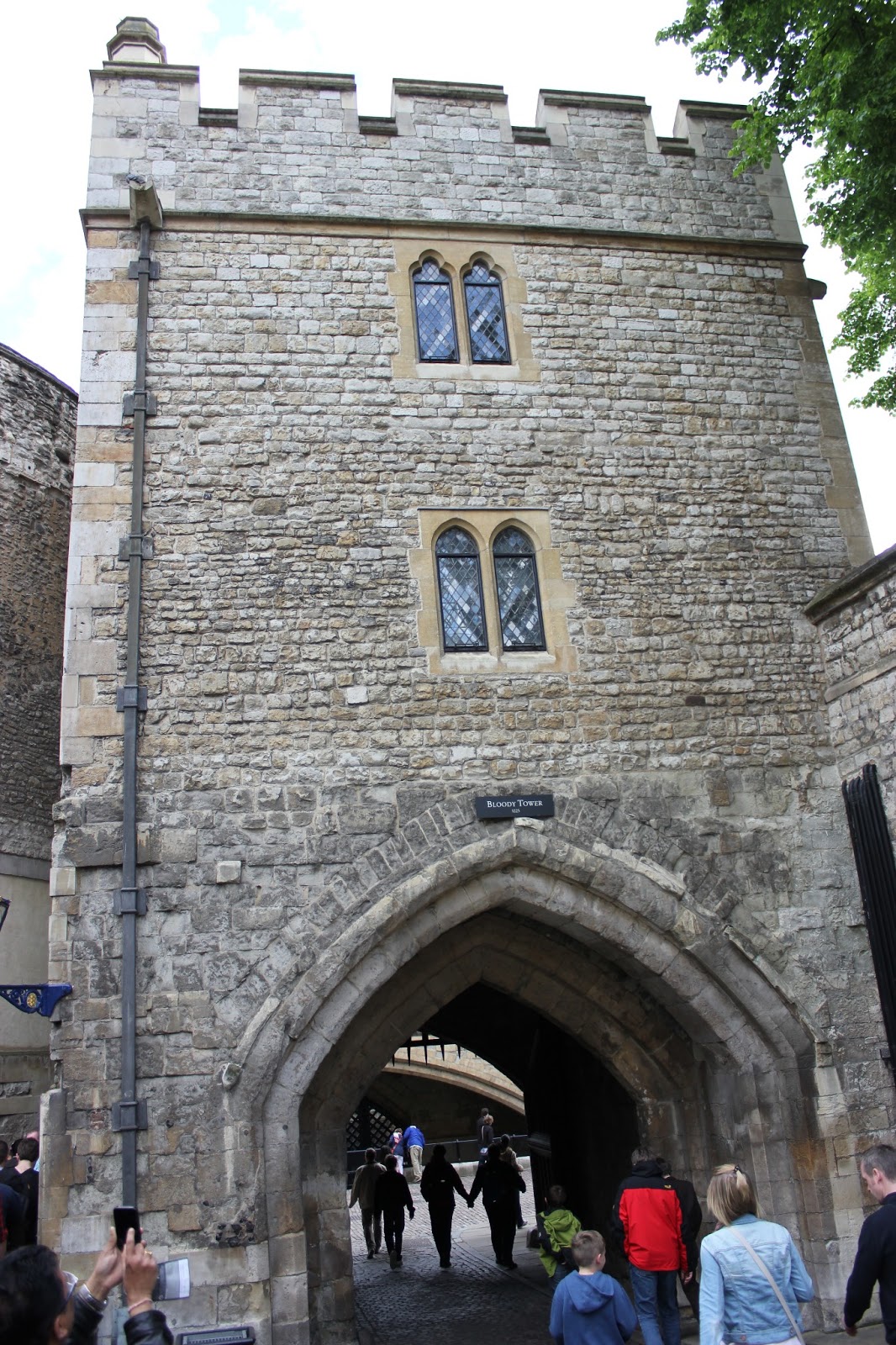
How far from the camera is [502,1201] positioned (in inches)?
406

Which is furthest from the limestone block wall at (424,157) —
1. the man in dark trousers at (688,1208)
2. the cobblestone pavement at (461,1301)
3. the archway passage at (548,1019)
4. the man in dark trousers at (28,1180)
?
the cobblestone pavement at (461,1301)

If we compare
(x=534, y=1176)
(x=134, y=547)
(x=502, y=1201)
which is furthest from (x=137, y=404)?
(x=534, y=1176)

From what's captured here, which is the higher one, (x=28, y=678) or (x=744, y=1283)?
(x=28, y=678)

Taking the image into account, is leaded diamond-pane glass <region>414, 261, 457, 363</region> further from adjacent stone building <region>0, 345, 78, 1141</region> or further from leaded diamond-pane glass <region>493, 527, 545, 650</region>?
adjacent stone building <region>0, 345, 78, 1141</region>

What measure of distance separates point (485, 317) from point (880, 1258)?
706 centimetres

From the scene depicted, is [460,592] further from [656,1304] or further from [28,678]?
[656,1304]

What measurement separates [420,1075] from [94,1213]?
13431 mm

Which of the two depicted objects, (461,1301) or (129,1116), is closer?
(129,1116)

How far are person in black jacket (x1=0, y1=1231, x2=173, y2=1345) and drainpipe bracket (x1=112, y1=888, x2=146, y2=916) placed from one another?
3845 millimetres

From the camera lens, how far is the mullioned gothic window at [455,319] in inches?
333

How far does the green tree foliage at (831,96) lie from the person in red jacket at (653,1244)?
6.88m

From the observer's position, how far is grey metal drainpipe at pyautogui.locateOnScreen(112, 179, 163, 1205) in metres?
6.29

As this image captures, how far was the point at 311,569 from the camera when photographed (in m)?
7.64

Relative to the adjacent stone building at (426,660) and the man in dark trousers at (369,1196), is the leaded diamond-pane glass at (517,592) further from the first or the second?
the man in dark trousers at (369,1196)
